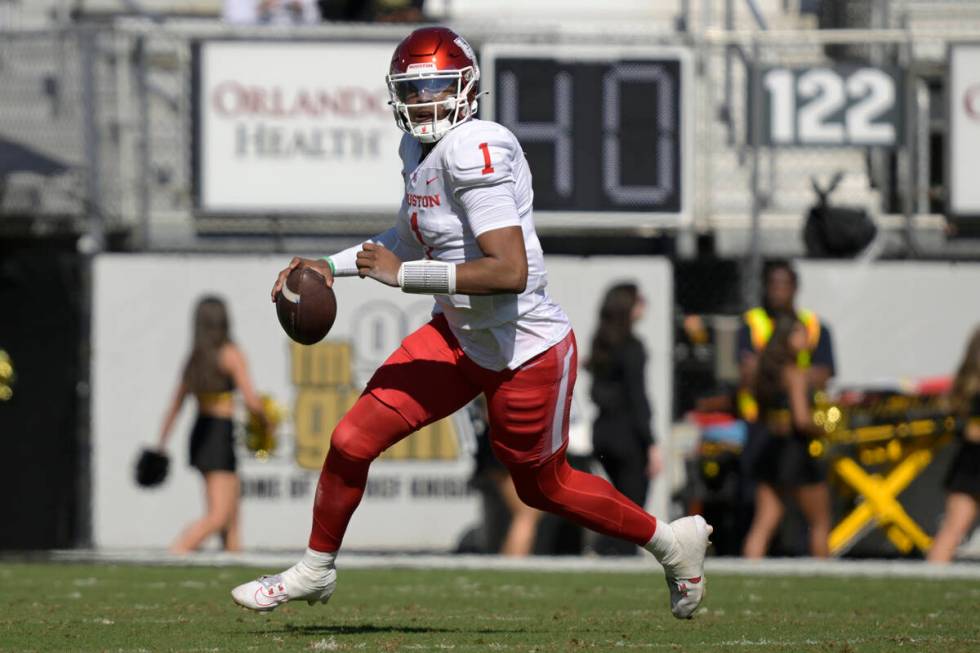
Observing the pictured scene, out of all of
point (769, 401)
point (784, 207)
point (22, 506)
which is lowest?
point (22, 506)

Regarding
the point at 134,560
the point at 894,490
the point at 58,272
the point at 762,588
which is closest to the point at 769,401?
the point at 894,490

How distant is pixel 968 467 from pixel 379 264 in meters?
5.81

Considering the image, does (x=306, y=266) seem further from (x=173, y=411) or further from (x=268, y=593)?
(x=173, y=411)

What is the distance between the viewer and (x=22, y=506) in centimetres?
1361

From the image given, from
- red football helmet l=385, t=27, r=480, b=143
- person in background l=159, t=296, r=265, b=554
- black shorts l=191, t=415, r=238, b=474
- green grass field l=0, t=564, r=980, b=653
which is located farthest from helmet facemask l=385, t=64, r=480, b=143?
black shorts l=191, t=415, r=238, b=474


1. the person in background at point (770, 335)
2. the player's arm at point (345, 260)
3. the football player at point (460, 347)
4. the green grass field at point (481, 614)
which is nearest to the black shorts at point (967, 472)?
the person in background at point (770, 335)

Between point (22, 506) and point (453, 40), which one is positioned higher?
point (453, 40)

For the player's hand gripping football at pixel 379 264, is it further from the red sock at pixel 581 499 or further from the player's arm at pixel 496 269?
the red sock at pixel 581 499

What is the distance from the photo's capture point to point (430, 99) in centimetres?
622

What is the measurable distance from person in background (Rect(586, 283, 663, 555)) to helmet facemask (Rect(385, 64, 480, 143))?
17.2 feet

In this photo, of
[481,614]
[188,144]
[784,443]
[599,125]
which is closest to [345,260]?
[481,614]

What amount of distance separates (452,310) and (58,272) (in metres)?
8.03

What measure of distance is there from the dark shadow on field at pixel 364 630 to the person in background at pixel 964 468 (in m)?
4.83

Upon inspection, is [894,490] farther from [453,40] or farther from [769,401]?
[453,40]
